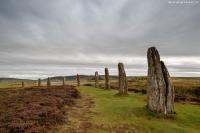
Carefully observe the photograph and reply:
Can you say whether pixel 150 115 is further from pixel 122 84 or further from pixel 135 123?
pixel 122 84

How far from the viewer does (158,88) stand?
13719 mm

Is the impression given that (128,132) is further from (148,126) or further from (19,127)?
(19,127)

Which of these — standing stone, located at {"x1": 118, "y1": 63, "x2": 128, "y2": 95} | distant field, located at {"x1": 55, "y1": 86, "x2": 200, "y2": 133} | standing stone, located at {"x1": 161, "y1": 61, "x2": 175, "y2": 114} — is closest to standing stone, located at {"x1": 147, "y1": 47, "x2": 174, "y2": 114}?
standing stone, located at {"x1": 161, "y1": 61, "x2": 175, "y2": 114}

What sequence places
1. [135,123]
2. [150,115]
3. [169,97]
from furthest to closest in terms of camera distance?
[169,97]
[150,115]
[135,123]

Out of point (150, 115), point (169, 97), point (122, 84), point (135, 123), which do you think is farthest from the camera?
point (122, 84)

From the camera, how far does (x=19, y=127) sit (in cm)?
856

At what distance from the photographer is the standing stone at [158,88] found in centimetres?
1352

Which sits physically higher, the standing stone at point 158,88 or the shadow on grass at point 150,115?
the standing stone at point 158,88

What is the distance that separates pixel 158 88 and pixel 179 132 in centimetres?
455

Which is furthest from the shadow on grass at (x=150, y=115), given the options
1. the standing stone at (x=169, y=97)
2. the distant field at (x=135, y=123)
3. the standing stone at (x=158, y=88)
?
the standing stone at (x=169, y=97)

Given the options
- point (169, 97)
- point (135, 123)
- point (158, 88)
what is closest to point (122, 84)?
point (158, 88)

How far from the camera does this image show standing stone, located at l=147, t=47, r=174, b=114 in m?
13.5

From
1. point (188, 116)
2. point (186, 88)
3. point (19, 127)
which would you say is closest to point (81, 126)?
point (19, 127)

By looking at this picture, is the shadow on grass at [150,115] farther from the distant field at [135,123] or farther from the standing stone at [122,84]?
the standing stone at [122,84]
